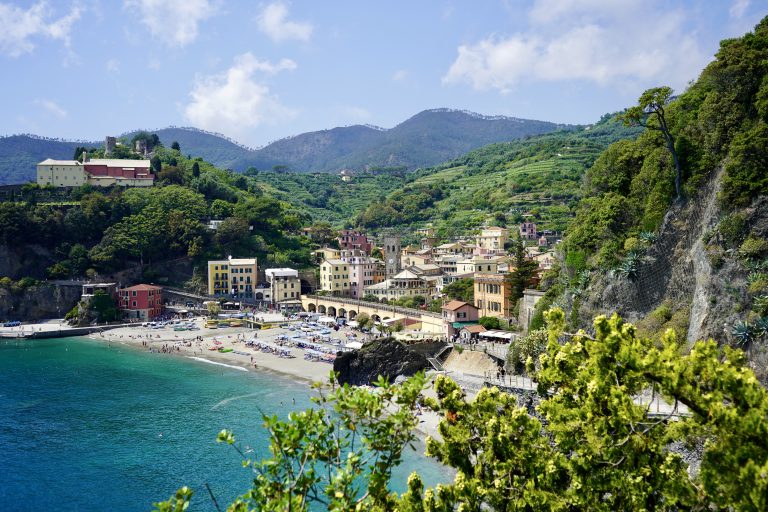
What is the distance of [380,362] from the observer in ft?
125

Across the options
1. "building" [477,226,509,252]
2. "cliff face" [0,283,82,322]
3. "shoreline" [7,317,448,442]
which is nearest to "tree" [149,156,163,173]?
"cliff face" [0,283,82,322]

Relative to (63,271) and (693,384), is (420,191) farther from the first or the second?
(693,384)

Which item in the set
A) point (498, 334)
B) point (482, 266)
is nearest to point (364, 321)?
point (482, 266)

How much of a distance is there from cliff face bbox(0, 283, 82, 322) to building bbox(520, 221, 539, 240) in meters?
52.4

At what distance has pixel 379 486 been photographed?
8586 mm

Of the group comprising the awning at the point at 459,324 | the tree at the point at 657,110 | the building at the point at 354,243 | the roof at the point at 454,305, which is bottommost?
the awning at the point at 459,324

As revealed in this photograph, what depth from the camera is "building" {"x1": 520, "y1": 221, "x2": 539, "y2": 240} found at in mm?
81569

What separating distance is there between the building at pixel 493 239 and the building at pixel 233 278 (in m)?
26.6

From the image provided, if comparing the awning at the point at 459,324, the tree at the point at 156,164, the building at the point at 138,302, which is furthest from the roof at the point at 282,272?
the tree at the point at 156,164

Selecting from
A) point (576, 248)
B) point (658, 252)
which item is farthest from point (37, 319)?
point (658, 252)

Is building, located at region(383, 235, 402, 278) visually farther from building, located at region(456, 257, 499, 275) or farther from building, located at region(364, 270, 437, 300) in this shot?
building, located at region(456, 257, 499, 275)

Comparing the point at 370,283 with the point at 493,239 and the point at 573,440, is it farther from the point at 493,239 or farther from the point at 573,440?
the point at 573,440

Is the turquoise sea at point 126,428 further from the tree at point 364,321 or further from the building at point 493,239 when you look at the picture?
the building at point 493,239

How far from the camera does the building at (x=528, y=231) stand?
268 ft
